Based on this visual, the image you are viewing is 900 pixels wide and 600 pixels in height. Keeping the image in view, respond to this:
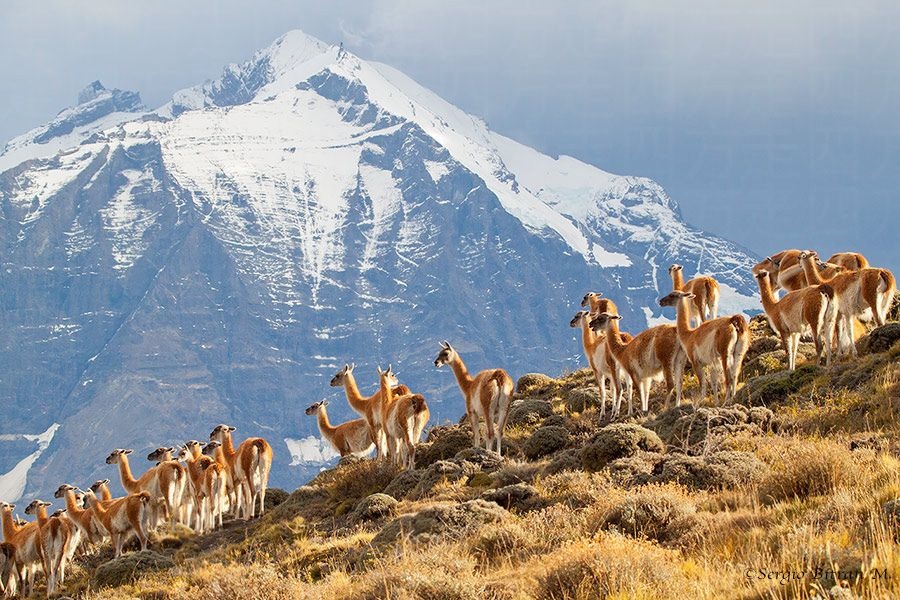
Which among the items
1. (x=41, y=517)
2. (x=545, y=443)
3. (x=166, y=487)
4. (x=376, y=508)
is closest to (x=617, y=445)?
(x=545, y=443)

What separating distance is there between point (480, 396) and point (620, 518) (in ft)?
32.4

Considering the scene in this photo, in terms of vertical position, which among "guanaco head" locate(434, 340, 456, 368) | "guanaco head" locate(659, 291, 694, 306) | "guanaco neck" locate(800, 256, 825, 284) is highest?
"guanaco neck" locate(800, 256, 825, 284)

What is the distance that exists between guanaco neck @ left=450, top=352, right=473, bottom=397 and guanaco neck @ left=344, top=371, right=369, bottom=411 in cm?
287

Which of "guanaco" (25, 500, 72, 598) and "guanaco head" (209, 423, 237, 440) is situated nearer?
"guanaco" (25, 500, 72, 598)

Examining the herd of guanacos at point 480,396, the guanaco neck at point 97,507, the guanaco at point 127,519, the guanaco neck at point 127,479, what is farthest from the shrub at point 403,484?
the guanaco neck at point 127,479

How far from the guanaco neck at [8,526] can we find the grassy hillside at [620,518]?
9.42 feet

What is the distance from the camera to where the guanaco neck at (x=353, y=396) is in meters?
27.1

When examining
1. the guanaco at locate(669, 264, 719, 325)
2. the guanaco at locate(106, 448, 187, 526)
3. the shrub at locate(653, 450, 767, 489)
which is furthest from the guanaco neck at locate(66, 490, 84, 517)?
the shrub at locate(653, 450, 767, 489)

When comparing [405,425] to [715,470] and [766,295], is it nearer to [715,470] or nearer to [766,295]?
[766,295]

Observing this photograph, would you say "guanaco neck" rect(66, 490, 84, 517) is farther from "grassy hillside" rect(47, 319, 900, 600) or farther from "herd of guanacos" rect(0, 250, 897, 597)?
"grassy hillside" rect(47, 319, 900, 600)

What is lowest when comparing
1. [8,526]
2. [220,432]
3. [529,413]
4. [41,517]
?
[8,526]

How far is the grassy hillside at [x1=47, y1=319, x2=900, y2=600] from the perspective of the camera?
973 centimetres

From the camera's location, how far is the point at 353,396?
1104 inches

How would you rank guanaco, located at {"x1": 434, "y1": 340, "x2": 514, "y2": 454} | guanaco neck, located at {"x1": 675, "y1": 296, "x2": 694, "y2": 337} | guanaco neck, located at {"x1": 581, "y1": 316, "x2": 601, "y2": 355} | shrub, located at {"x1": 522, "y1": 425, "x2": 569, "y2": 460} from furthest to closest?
guanaco neck, located at {"x1": 581, "y1": 316, "x2": 601, "y2": 355} < guanaco, located at {"x1": 434, "y1": 340, "x2": 514, "y2": 454} < shrub, located at {"x1": 522, "y1": 425, "x2": 569, "y2": 460} < guanaco neck, located at {"x1": 675, "y1": 296, "x2": 694, "y2": 337}
